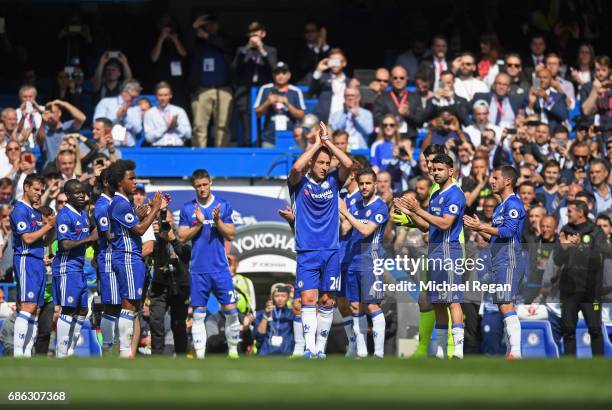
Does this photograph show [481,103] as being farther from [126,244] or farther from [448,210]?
[126,244]

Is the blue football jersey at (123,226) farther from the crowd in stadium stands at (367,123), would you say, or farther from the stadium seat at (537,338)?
the stadium seat at (537,338)

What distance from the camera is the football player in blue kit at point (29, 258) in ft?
52.4

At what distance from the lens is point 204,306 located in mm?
16125

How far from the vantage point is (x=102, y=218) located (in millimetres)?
15414

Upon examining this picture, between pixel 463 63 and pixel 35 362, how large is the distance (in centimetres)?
1112

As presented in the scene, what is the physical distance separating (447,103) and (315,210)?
622 cm

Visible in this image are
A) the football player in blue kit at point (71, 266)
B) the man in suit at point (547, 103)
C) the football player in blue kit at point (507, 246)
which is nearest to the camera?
the football player in blue kit at point (507, 246)

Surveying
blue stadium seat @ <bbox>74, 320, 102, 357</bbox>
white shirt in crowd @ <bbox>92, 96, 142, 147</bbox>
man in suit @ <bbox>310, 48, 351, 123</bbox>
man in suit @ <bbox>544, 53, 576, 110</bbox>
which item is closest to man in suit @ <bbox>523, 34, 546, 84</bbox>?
man in suit @ <bbox>544, 53, 576, 110</bbox>

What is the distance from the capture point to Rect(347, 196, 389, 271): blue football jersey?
16.0m

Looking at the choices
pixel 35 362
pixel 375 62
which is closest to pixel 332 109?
pixel 375 62

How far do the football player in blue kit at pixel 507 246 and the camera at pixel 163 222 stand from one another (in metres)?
3.69

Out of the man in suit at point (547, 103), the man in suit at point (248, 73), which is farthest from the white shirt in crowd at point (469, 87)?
the man in suit at point (248, 73)

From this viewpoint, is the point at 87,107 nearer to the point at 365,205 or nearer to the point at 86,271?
the point at 86,271

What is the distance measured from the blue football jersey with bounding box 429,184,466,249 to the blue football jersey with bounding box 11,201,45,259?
4.52 meters
